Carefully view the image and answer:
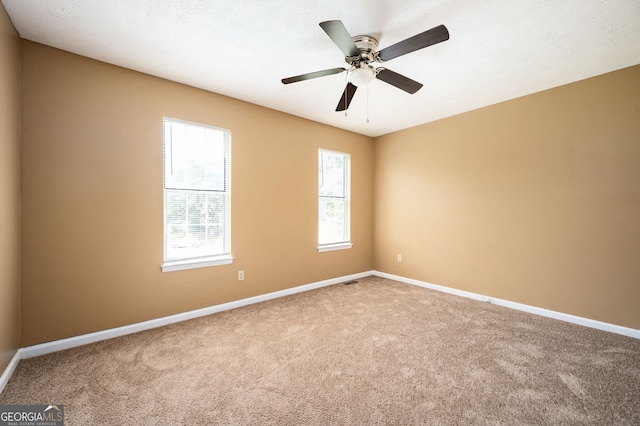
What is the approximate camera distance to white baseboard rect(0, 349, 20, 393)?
73.9 inches

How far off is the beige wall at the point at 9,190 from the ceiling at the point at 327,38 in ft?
0.90

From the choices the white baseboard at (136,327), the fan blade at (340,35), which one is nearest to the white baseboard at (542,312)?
the white baseboard at (136,327)

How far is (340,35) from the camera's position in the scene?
179 cm

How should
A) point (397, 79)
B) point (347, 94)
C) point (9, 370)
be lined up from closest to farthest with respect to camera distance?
1. point (9, 370)
2. point (397, 79)
3. point (347, 94)

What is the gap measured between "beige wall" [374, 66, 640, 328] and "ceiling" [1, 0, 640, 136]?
0.42 m

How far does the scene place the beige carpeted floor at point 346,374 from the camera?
1666mm


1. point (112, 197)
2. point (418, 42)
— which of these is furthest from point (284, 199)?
point (418, 42)

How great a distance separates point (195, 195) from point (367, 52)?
2364mm

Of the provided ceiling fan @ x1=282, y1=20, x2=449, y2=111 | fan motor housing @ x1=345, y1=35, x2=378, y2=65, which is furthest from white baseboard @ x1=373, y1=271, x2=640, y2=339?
fan motor housing @ x1=345, y1=35, x2=378, y2=65

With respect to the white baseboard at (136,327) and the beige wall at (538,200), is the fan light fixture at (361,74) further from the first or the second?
the white baseboard at (136,327)

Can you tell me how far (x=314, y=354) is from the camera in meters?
2.35

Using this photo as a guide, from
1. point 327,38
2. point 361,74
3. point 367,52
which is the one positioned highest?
point 327,38

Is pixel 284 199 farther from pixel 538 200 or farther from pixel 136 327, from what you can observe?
pixel 538 200

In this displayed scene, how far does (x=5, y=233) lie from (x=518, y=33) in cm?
A: 415
